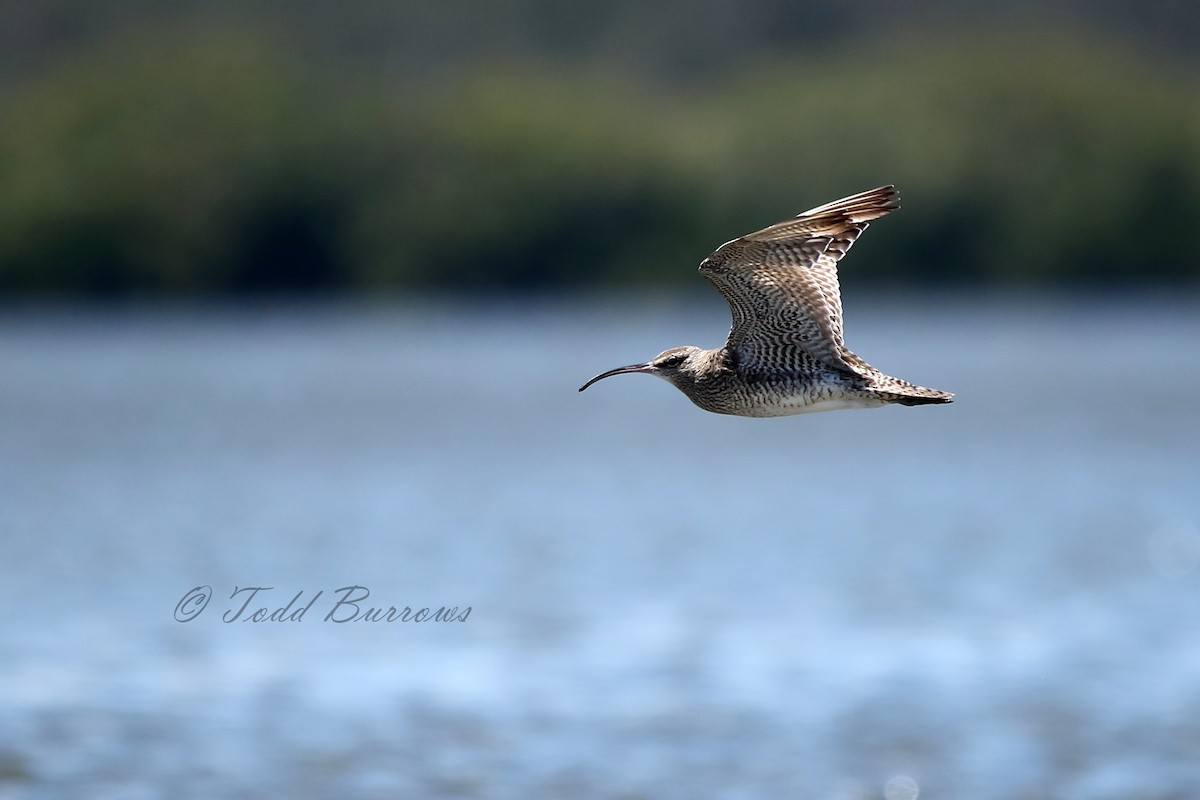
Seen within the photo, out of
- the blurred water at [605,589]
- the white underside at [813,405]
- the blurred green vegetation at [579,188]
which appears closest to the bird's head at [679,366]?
the white underside at [813,405]

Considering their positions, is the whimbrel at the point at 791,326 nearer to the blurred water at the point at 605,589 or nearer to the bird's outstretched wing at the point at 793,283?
the bird's outstretched wing at the point at 793,283

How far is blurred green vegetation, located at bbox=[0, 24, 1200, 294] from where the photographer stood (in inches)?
→ 2514

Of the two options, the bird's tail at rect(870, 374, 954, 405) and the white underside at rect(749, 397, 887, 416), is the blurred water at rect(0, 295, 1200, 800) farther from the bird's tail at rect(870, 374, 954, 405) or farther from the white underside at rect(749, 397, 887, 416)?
the bird's tail at rect(870, 374, 954, 405)

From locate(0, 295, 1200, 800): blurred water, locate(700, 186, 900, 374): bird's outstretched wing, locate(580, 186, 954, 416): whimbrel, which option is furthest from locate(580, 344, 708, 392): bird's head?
locate(0, 295, 1200, 800): blurred water

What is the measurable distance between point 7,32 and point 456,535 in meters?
151

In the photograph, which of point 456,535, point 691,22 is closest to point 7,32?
point 691,22

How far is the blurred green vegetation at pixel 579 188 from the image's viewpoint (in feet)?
209

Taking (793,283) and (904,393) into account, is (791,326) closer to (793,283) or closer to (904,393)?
(793,283)

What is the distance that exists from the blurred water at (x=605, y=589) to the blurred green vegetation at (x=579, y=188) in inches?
516
